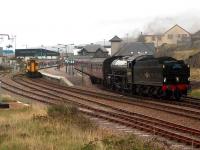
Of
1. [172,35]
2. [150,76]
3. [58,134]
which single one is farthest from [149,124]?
[172,35]

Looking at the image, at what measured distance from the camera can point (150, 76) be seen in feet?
110

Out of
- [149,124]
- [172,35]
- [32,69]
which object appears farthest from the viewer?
[172,35]

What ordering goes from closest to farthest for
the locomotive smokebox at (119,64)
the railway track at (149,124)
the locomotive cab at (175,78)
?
1. the railway track at (149,124)
2. the locomotive cab at (175,78)
3. the locomotive smokebox at (119,64)

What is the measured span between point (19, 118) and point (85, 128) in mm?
3701

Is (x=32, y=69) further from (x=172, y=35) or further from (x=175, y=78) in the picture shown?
(x=172, y=35)

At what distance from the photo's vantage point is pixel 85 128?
1862 centimetres

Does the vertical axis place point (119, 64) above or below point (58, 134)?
above

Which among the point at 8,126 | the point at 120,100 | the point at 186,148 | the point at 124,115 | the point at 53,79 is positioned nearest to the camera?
the point at 186,148

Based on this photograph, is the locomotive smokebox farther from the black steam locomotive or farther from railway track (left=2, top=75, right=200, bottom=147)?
railway track (left=2, top=75, right=200, bottom=147)

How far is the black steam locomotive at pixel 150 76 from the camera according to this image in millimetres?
32156

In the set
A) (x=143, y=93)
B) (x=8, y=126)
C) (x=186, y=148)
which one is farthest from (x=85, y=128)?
(x=143, y=93)

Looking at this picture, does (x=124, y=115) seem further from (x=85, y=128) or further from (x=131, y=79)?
(x=131, y=79)

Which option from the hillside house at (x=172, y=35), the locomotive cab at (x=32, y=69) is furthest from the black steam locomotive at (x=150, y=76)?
the hillside house at (x=172, y=35)

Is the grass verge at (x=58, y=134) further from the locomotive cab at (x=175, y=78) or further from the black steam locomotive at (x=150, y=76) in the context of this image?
the black steam locomotive at (x=150, y=76)
